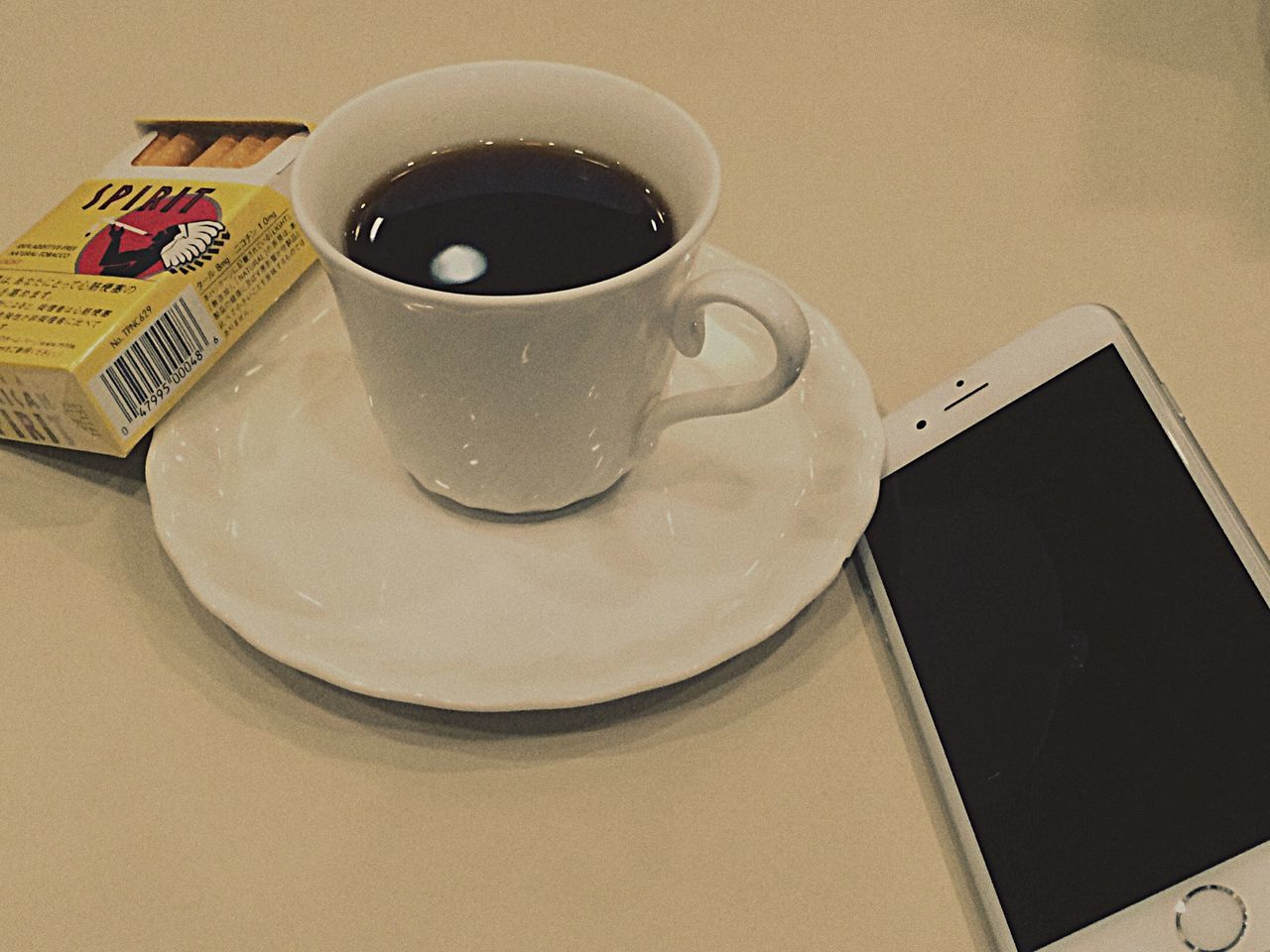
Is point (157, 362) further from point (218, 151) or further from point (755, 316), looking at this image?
point (755, 316)

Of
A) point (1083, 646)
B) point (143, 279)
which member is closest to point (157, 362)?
point (143, 279)

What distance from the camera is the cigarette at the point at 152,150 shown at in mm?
677

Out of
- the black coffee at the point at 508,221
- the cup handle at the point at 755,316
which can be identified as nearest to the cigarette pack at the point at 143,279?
the black coffee at the point at 508,221

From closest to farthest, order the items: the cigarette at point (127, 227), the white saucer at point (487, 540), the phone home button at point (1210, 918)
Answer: the phone home button at point (1210, 918), the white saucer at point (487, 540), the cigarette at point (127, 227)

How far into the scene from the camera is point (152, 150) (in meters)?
0.69

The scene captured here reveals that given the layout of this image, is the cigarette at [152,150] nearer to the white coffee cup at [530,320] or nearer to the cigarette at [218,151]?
the cigarette at [218,151]

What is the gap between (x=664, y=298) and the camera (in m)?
0.50

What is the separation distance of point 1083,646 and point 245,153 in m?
0.54

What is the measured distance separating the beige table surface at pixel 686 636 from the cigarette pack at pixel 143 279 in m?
0.06

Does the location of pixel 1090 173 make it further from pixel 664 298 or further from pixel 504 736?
pixel 504 736

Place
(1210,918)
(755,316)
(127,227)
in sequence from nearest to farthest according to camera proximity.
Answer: (1210,918) < (755,316) < (127,227)

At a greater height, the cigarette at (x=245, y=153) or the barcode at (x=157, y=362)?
the cigarette at (x=245, y=153)

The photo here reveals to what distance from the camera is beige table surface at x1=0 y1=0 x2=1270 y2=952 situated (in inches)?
18.1

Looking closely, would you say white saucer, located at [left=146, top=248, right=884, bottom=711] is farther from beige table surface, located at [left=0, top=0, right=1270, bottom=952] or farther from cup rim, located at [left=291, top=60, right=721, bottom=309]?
cup rim, located at [left=291, top=60, right=721, bottom=309]
